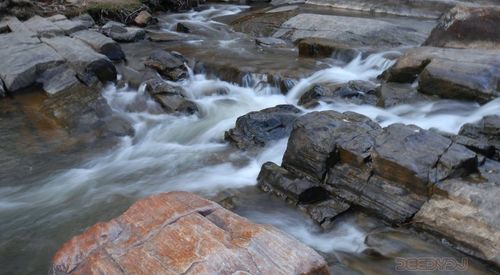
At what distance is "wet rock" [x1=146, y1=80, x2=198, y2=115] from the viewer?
847 centimetres

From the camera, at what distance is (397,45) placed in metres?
11.0

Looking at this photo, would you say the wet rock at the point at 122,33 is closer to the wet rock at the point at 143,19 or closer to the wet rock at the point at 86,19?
the wet rock at the point at 86,19

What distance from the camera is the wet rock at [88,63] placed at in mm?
9305

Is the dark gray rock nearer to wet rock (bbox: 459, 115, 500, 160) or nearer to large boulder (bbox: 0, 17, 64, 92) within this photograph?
wet rock (bbox: 459, 115, 500, 160)

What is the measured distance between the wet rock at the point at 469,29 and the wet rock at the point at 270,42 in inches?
150

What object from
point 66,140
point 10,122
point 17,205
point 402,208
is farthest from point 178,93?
point 402,208

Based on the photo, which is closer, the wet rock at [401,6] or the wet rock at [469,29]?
the wet rock at [469,29]

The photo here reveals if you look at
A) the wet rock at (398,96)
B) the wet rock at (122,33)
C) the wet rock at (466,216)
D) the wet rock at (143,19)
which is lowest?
the wet rock at (143,19)

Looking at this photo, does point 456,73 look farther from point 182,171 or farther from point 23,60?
point 23,60

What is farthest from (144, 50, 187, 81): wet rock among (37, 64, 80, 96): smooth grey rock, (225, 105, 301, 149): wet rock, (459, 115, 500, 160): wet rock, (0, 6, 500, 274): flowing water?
(459, 115, 500, 160): wet rock

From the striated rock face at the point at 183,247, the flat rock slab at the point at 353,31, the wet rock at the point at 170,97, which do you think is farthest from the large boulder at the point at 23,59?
the striated rock face at the point at 183,247

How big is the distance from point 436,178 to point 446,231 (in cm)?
58

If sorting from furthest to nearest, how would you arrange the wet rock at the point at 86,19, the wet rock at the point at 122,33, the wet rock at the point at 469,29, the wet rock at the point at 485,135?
the wet rock at the point at 86,19, the wet rock at the point at 122,33, the wet rock at the point at 469,29, the wet rock at the point at 485,135

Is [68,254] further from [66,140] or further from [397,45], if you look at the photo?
[397,45]
